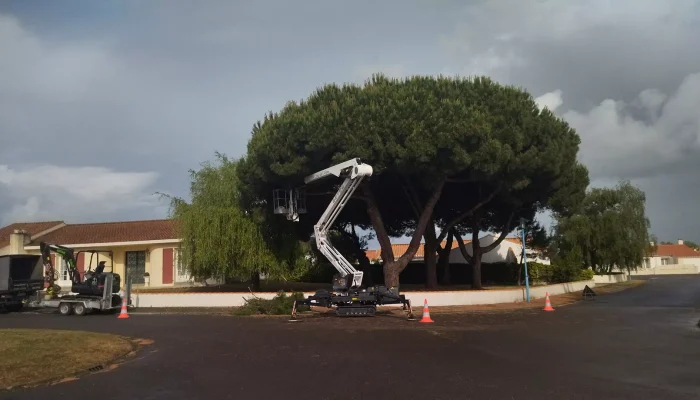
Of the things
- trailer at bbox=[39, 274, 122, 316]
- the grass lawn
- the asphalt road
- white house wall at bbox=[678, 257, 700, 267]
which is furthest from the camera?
white house wall at bbox=[678, 257, 700, 267]

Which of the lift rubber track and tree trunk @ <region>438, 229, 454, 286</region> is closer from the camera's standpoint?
the lift rubber track

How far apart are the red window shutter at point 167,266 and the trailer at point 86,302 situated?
1378cm

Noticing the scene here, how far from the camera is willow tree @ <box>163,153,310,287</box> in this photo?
28.1 m

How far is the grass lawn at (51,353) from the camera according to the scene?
32.6 ft

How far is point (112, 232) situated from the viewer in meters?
41.3

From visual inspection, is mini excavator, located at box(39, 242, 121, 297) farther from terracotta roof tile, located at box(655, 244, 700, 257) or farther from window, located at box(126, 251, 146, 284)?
terracotta roof tile, located at box(655, 244, 700, 257)

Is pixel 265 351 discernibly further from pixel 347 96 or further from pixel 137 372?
pixel 347 96

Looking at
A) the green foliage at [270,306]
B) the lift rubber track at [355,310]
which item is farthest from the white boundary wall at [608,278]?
the green foliage at [270,306]

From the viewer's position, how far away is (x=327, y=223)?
25172mm

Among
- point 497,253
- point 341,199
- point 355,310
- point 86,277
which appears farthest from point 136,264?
point 497,253

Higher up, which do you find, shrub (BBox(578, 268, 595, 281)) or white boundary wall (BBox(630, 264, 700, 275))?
shrub (BBox(578, 268, 595, 281))

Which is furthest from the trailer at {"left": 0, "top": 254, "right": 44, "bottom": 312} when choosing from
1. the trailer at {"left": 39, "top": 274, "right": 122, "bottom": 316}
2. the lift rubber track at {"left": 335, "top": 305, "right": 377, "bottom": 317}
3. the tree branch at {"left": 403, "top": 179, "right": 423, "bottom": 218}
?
the tree branch at {"left": 403, "top": 179, "right": 423, "bottom": 218}

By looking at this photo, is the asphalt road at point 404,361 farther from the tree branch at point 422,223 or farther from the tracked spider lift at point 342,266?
the tree branch at point 422,223

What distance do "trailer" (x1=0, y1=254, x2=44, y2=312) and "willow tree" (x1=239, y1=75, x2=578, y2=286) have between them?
11324 millimetres
